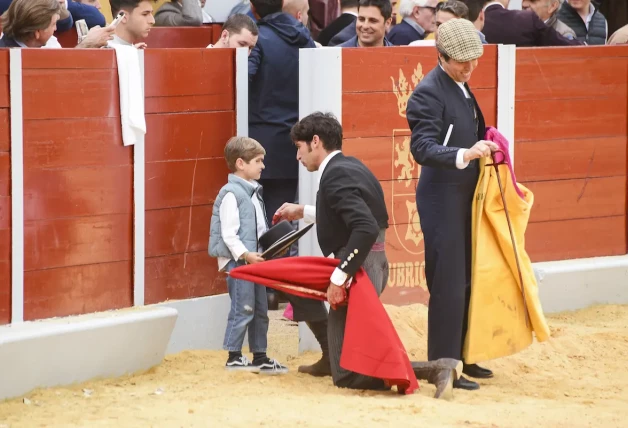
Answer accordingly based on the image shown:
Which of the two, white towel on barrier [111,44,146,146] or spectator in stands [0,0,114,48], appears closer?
spectator in stands [0,0,114,48]

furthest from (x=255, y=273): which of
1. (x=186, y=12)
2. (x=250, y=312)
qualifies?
(x=186, y=12)

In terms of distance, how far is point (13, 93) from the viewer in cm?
596

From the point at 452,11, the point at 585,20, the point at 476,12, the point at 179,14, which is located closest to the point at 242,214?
the point at 452,11

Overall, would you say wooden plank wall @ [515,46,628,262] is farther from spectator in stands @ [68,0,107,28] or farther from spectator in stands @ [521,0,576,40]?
spectator in stands @ [68,0,107,28]

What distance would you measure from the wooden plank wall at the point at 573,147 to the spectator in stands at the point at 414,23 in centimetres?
126

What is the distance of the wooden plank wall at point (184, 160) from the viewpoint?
6684 millimetres

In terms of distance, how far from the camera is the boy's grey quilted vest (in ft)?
21.1

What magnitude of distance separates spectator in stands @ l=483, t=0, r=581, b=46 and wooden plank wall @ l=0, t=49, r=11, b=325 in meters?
3.74

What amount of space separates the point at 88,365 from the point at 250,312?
0.83 m

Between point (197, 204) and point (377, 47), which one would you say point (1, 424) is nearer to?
point (197, 204)

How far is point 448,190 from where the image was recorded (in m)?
6.14

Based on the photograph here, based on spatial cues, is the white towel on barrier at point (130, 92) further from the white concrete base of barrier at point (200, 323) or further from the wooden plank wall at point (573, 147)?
the wooden plank wall at point (573, 147)

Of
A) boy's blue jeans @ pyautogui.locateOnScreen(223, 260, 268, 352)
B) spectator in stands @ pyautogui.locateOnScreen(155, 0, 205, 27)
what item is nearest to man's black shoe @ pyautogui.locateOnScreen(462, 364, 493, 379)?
boy's blue jeans @ pyautogui.locateOnScreen(223, 260, 268, 352)

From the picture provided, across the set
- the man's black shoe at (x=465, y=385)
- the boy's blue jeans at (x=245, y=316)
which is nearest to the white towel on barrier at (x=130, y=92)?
the boy's blue jeans at (x=245, y=316)
